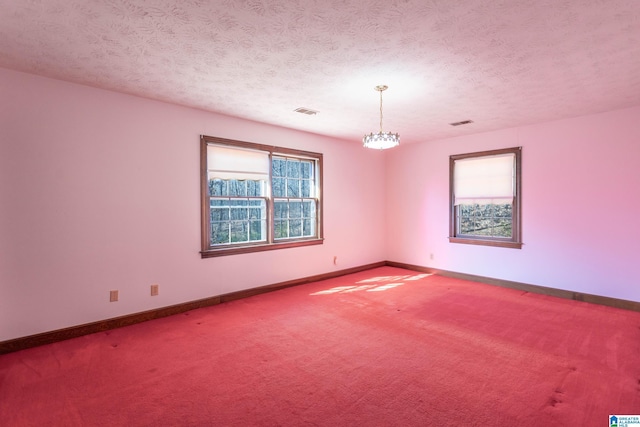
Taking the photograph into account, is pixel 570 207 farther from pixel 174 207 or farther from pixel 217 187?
pixel 174 207

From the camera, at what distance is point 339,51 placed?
2697 millimetres

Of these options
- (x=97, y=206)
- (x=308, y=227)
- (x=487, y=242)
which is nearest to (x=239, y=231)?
(x=308, y=227)

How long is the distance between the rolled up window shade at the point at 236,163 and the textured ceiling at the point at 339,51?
68cm

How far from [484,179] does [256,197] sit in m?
3.98

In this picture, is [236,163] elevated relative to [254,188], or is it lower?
elevated

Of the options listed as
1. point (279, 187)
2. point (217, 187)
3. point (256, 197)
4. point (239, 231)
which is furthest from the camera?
point (279, 187)

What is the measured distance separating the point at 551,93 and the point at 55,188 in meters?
5.54

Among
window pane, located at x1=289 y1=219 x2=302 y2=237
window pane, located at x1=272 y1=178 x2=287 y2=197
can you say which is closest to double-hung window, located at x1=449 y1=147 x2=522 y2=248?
window pane, located at x1=289 y1=219 x2=302 y2=237

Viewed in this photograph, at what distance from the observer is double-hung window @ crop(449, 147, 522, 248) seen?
531 centimetres

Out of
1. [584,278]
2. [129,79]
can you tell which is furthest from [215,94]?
[584,278]

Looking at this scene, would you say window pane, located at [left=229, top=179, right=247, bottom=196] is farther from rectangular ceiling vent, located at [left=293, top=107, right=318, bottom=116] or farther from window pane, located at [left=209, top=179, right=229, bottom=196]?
rectangular ceiling vent, located at [left=293, top=107, right=318, bottom=116]

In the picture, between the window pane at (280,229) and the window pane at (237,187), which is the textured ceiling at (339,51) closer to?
the window pane at (237,187)

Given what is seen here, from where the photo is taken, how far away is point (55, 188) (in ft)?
10.8

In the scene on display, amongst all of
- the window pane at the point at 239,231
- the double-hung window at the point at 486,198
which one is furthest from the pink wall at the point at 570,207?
the window pane at the point at 239,231
